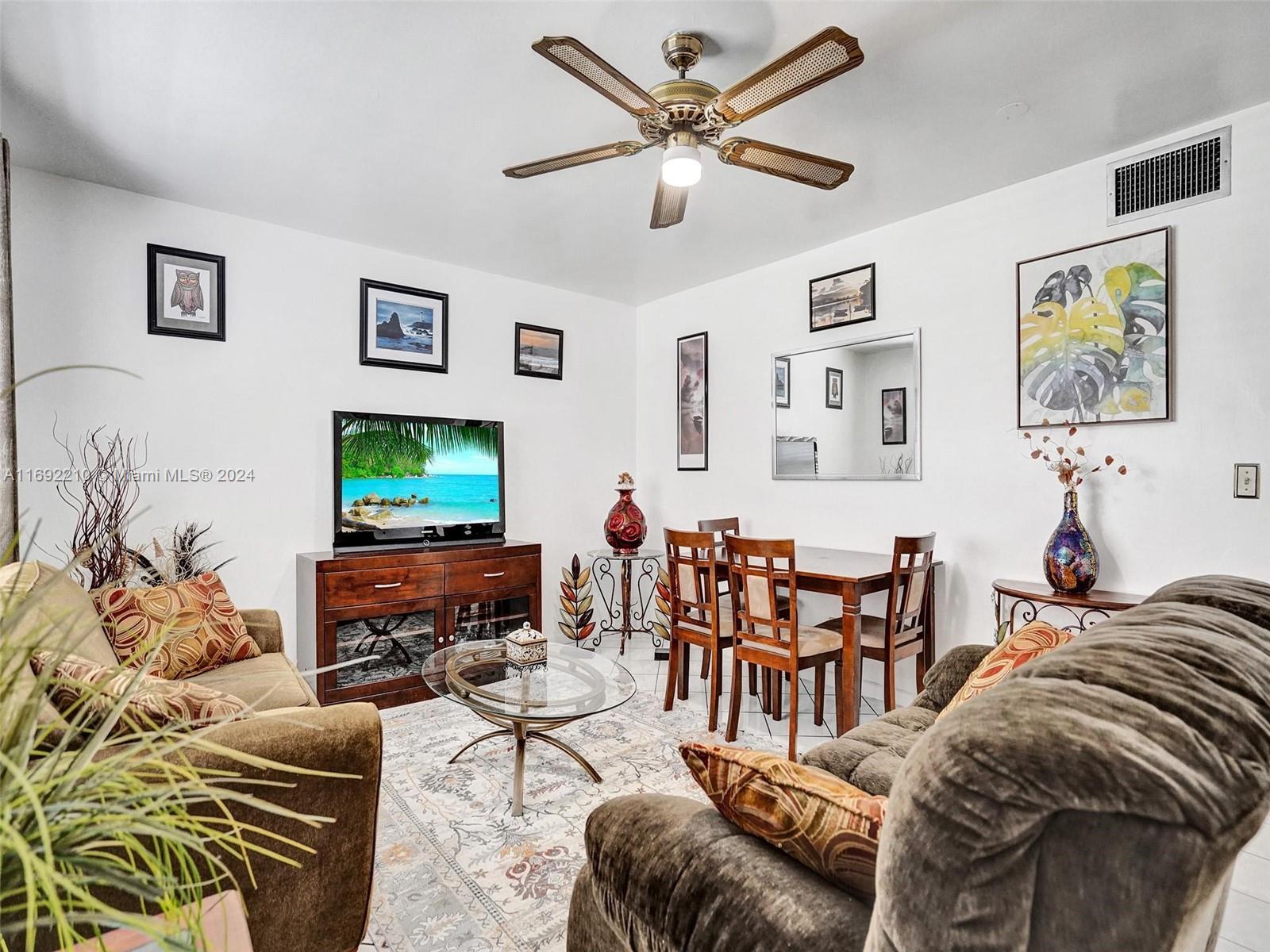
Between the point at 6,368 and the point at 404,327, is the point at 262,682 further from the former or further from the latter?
the point at 404,327

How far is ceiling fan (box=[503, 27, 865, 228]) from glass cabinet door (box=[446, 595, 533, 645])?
244cm

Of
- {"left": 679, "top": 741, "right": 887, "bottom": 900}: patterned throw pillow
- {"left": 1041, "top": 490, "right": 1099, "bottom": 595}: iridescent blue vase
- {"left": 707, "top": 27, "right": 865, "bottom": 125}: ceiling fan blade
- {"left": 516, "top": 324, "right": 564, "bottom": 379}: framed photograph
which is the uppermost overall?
{"left": 707, "top": 27, "right": 865, "bottom": 125}: ceiling fan blade

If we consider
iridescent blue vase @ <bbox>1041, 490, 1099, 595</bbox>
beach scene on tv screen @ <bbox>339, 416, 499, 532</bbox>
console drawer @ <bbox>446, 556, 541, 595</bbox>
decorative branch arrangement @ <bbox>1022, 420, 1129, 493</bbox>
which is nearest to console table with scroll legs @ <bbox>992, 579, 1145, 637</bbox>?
iridescent blue vase @ <bbox>1041, 490, 1099, 595</bbox>

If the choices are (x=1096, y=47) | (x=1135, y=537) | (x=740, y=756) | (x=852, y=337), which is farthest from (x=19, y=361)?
(x=1135, y=537)

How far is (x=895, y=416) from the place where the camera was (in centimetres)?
364

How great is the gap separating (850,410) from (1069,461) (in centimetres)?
121

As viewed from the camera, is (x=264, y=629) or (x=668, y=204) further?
(x=264, y=629)

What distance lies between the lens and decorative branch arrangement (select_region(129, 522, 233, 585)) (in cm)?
310

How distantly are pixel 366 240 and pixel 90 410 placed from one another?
1.65 metres

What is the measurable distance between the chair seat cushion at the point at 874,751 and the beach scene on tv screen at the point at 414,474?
112 inches

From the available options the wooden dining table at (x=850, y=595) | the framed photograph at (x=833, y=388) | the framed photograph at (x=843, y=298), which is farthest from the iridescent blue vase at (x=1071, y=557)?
the framed photograph at (x=843, y=298)

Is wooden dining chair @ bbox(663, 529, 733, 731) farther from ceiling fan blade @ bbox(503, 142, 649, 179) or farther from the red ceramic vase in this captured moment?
ceiling fan blade @ bbox(503, 142, 649, 179)

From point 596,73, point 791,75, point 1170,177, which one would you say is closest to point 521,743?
point 596,73

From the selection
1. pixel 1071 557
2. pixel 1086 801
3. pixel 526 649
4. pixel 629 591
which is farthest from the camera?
pixel 629 591
